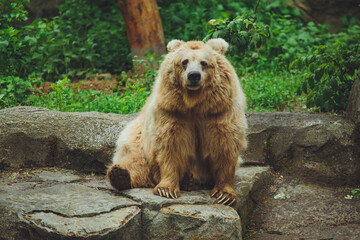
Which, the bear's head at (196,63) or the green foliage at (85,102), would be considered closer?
the bear's head at (196,63)

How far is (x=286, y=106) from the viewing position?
670 centimetres

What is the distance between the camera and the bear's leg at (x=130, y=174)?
4.02 metres

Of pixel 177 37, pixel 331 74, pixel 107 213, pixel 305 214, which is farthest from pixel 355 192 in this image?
pixel 177 37

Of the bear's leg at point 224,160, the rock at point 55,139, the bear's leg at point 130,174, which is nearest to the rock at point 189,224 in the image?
the bear's leg at point 224,160

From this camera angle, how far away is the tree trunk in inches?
325

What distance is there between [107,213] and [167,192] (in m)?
0.65

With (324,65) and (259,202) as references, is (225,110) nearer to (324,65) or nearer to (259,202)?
(259,202)

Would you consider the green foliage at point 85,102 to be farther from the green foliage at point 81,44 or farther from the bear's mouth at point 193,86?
the bear's mouth at point 193,86

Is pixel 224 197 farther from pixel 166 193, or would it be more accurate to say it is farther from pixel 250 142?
pixel 250 142

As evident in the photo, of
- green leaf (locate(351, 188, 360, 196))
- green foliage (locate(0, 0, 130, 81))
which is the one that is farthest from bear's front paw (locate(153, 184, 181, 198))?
green foliage (locate(0, 0, 130, 81))

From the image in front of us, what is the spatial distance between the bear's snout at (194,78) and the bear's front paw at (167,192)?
0.99 metres

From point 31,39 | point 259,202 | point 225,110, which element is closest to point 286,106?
point 259,202

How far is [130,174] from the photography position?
425 centimetres

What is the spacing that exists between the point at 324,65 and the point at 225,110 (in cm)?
205
